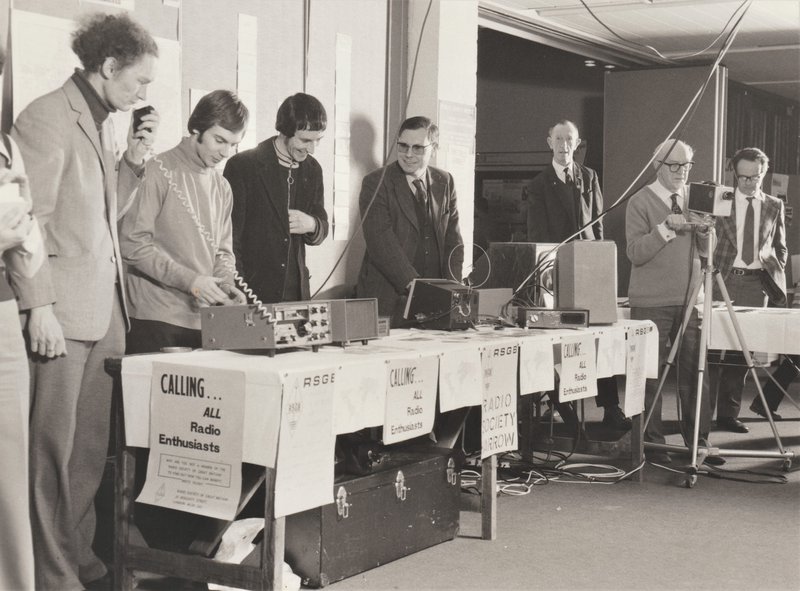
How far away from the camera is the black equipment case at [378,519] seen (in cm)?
325

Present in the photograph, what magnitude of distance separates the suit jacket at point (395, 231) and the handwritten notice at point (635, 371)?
848 millimetres

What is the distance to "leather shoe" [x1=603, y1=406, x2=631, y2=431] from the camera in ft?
20.3

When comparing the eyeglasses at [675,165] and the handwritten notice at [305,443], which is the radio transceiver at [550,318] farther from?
the handwritten notice at [305,443]

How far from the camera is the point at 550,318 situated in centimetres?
444

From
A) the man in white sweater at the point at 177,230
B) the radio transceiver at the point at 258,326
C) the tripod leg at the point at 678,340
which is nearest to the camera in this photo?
the radio transceiver at the point at 258,326

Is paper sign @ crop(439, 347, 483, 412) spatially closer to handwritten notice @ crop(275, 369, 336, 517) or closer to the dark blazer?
handwritten notice @ crop(275, 369, 336, 517)

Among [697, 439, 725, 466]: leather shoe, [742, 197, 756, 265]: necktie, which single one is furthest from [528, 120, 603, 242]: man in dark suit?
[697, 439, 725, 466]: leather shoe

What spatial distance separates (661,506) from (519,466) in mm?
770

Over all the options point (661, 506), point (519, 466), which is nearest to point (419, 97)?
point (519, 466)

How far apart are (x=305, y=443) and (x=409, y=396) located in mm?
576

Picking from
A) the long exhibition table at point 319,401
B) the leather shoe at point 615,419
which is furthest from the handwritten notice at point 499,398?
the leather shoe at point 615,419

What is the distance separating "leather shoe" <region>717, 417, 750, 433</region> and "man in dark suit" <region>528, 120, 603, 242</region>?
1.32m

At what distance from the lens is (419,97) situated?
549 cm

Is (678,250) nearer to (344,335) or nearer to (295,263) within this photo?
(295,263)
